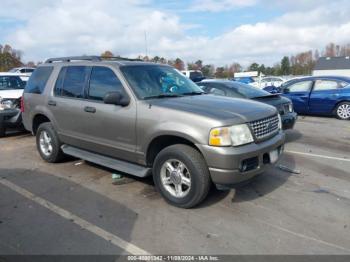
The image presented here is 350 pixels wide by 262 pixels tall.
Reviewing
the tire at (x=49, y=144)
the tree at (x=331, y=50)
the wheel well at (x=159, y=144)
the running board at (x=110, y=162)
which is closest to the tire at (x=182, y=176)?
the wheel well at (x=159, y=144)

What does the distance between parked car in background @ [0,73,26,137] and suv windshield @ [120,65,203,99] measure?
5.20m

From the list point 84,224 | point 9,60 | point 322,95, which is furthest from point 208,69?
point 84,224

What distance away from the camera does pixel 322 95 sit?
11984 millimetres

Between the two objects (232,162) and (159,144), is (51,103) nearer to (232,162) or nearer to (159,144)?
(159,144)

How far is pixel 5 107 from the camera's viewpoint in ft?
30.7

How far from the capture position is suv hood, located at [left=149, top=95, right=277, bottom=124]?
4.23 m

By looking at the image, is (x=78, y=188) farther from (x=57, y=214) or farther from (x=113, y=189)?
(x=57, y=214)

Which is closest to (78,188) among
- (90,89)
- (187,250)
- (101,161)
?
(101,161)

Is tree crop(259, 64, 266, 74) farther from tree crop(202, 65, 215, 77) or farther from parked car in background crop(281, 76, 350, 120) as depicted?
parked car in background crop(281, 76, 350, 120)

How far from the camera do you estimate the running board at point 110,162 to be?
4.85m

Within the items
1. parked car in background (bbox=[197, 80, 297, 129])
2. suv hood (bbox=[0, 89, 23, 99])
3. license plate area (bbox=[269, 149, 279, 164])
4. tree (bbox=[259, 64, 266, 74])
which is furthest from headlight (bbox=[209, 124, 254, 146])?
tree (bbox=[259, 64, 266, 74])

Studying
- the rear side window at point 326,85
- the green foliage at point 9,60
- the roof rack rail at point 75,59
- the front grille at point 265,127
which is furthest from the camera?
the green foliage at point 9,60

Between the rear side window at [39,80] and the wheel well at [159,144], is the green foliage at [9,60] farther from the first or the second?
the wheel well at [159,144]

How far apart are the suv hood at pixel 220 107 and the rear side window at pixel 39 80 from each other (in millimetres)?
2827
